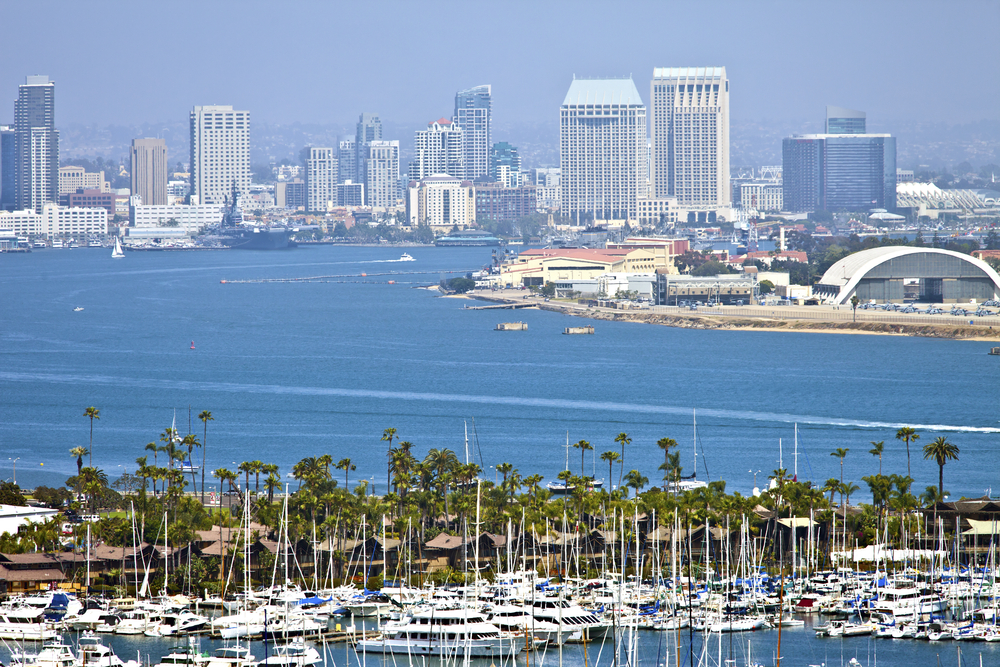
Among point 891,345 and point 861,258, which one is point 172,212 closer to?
point 861,258

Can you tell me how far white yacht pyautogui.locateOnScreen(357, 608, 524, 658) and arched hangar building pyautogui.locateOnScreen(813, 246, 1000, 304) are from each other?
55674 mm

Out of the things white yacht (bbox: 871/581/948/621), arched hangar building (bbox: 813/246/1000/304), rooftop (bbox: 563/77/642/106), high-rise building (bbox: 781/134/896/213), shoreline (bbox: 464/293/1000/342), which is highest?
rooftop (bbox: 563/77/642/106)

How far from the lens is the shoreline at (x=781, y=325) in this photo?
61562mm

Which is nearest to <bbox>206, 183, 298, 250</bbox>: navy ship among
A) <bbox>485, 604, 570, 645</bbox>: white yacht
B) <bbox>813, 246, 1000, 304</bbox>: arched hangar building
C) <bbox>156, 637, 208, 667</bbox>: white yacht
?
<bbox>813, 246, 1000, 304</bbox>: arched hangar building

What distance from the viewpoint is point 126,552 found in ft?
76.0

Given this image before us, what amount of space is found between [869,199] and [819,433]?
15546 centimetres

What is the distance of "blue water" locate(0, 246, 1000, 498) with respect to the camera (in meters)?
34.7

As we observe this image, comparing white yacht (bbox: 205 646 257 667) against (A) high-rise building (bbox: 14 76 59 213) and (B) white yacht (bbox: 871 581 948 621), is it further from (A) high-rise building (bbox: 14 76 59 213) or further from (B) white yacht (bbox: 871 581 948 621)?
(A) high-rise building (bbox: 14 76 59 213)

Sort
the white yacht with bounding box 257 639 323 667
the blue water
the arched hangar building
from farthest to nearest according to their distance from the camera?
the arched hangar building < the blue water < the white yacht with bounding box 257 639 323 667

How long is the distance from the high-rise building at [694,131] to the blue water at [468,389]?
4258 inches

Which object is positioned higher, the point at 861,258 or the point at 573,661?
the point at 861,258

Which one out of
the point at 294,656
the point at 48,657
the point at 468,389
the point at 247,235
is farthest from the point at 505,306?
the point at 247,235

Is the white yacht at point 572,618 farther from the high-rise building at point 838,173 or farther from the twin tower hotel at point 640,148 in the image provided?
the high-rise building at point 838,173

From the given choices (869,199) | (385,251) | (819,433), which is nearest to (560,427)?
(819,433)
